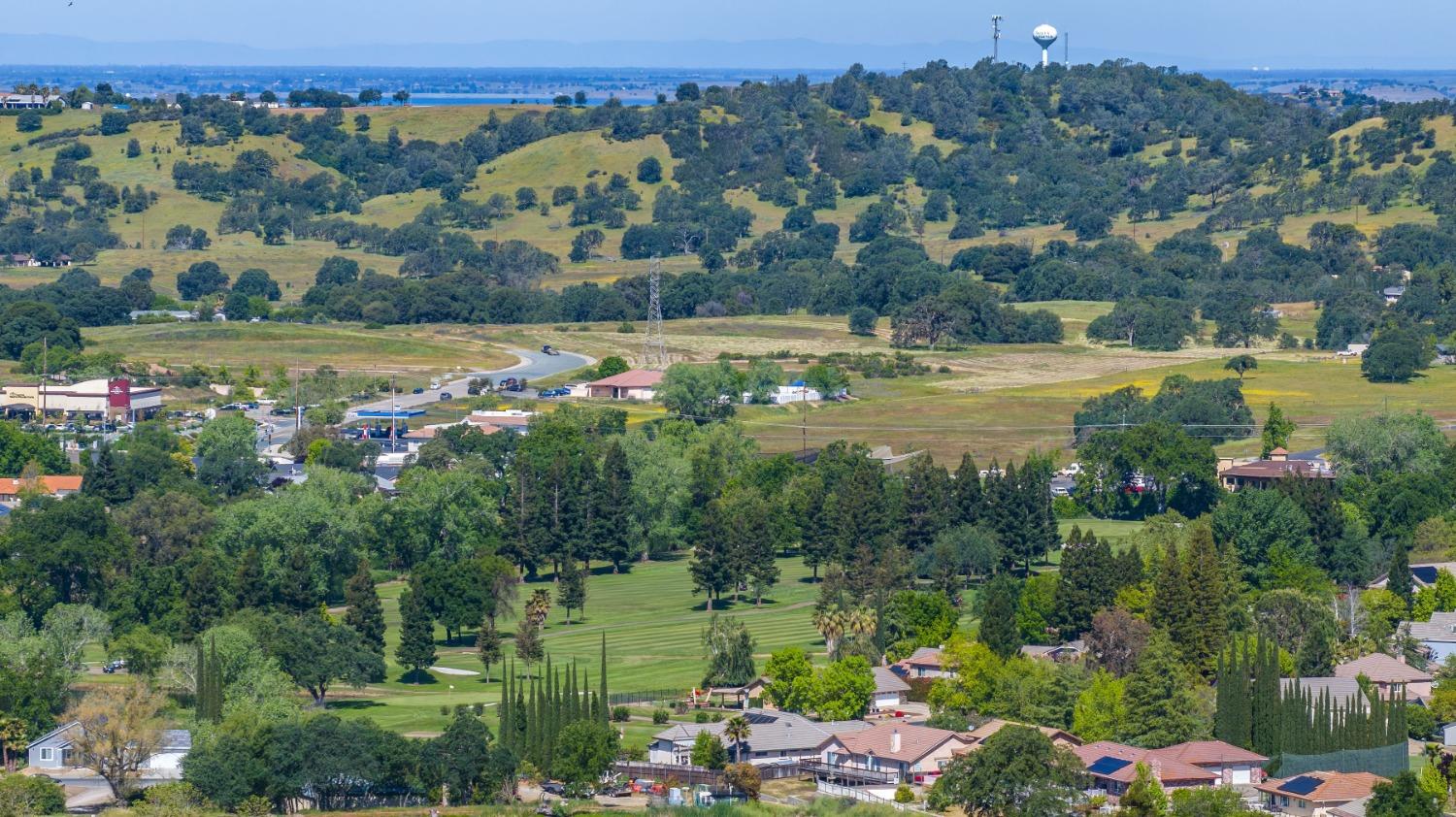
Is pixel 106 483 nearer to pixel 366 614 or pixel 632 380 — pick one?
pixel 366 614

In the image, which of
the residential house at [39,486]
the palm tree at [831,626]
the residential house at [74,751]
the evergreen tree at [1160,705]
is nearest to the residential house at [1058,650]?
the palm tree at [831,626]

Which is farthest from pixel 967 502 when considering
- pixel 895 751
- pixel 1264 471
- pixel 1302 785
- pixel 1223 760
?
pixel 1302 785

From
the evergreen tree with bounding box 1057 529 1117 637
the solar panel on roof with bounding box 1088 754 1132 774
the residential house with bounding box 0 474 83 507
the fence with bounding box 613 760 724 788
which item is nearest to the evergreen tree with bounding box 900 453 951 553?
the evergreen tree with bounding box 1057 529 1117 637

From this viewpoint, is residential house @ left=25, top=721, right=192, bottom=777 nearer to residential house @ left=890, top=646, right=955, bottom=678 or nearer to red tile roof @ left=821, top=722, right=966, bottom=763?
red tile roof @ left=821, top=722, right=966, bottom=763

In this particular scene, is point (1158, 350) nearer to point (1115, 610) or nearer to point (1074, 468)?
point (1074, 468)

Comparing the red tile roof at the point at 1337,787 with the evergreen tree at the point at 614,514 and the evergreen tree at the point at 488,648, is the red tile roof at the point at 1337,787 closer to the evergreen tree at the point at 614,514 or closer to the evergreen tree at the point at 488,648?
the evergreen tree at the point at 488,648

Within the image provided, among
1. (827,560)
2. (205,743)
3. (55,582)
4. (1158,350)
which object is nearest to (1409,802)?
(205,743)

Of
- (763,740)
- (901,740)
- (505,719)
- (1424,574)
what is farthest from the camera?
(1424,574)
